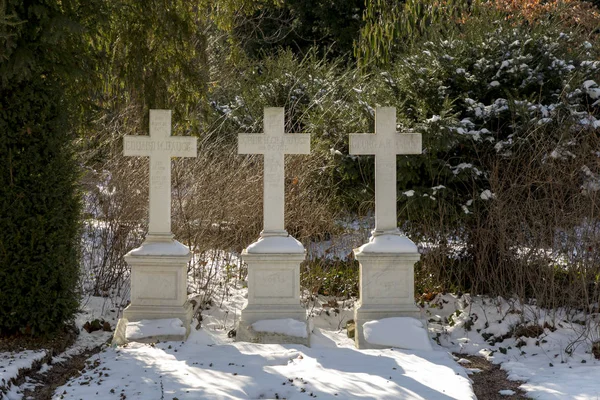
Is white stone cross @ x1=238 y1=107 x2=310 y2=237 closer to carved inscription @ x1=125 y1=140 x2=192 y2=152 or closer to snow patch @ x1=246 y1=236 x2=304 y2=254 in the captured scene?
snow patch @ x1=246 y1=236 x2=304 y2=254

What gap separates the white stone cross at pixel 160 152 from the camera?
22.1 feet

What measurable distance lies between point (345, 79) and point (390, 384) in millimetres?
7839

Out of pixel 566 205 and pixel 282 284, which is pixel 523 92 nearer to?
pixel 566 205

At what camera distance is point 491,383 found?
5711 millimetres

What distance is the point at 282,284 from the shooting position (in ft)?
21.8

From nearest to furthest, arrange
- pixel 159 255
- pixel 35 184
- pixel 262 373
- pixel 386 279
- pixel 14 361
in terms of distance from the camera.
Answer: pixel 262 373, pixel 14 361, pixel 35 184, pixel 159 255, pixel 386 279

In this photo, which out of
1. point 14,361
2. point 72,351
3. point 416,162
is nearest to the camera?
point 14,361

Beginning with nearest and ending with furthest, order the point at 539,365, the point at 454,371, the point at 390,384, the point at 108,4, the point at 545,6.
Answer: the point at 390,384, the point at 454,371, the point at 539,365, the point at 108,4, the point at 545,6

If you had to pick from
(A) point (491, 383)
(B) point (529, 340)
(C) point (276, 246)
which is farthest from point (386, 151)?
(A) point (491, 383)

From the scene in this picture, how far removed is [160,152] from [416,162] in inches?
114

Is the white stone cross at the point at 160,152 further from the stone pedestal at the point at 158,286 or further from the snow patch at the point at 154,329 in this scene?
the snow patch at the point at 154,329

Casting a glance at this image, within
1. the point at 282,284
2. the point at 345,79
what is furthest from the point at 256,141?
the point at 345,79

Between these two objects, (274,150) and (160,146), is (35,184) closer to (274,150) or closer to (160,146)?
(160,146)

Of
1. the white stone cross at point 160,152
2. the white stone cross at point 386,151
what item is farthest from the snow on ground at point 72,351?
the white stone cross at point 386,151
